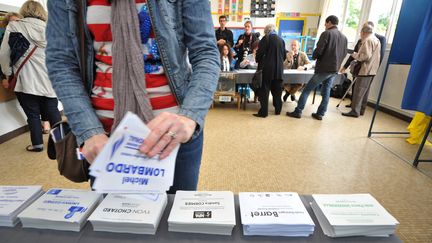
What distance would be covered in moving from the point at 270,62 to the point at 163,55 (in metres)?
3.42

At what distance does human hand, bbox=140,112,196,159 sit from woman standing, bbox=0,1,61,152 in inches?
104

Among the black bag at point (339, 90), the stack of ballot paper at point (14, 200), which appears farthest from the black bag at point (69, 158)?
the black bag at point (339, 90)

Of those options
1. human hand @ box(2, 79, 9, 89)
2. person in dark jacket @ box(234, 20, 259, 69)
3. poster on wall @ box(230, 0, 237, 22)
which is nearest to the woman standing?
human hand @ box(2, 79, 9, 89)

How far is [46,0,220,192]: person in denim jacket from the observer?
23.8 inches

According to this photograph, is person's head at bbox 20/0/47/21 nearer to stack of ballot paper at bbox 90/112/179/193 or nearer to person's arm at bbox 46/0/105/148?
person's arm at bbox 46/0/105/148

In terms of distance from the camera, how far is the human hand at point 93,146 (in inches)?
22.6

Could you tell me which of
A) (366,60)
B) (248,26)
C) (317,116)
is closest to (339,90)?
(366,60)

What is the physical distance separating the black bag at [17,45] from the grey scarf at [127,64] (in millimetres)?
2473

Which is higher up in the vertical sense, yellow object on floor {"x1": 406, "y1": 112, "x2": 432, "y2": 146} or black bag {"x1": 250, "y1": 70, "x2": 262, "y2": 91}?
black bag {"x1": 250, "y1": 70, "x2": 262, "y2": 91}

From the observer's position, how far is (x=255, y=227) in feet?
2.09

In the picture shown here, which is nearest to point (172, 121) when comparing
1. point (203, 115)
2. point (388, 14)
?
point (203, 115)

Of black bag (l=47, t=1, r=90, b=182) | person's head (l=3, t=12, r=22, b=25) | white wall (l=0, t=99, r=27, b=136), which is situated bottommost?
white wall (l=0, t=99, r=27, b=136)

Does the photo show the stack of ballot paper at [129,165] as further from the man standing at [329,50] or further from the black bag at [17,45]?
the man standing at [329,50]

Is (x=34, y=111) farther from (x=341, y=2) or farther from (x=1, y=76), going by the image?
(x=341, y=2)
